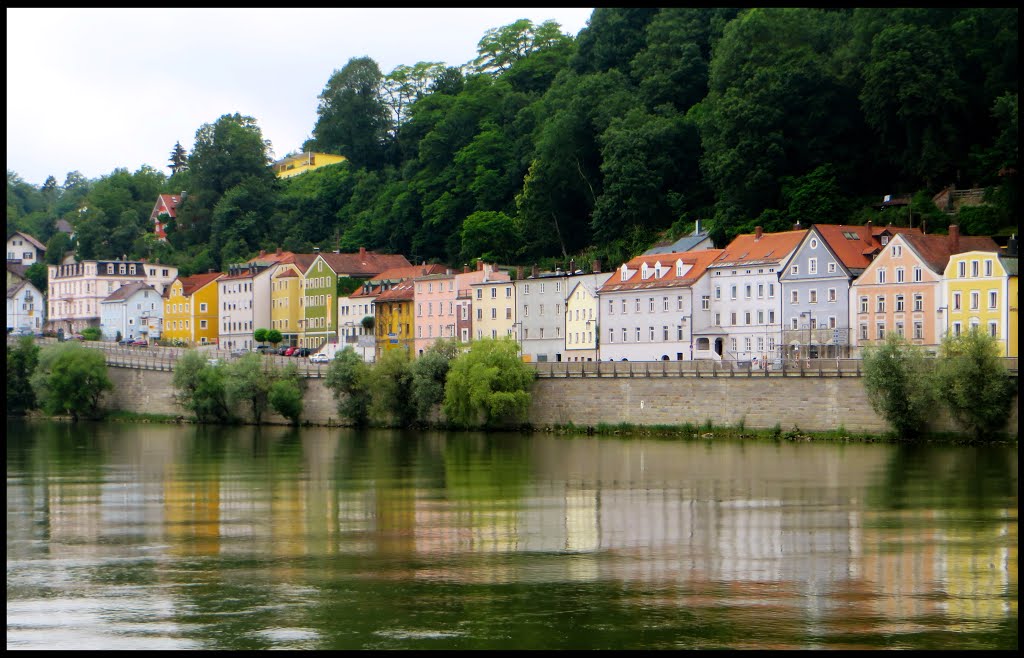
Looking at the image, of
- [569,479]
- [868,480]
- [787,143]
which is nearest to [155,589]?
[569,479]

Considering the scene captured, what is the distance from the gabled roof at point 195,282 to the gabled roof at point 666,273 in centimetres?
4147

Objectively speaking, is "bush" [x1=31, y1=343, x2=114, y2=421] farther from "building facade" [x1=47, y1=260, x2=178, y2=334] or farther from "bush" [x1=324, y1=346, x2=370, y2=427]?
"building facade" [x1=47, y1=260, x2=178, y2=334]

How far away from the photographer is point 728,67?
80.3m

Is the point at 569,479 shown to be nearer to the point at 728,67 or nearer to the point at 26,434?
the point at 26,434

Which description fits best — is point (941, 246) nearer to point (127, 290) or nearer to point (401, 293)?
point (401, 293)

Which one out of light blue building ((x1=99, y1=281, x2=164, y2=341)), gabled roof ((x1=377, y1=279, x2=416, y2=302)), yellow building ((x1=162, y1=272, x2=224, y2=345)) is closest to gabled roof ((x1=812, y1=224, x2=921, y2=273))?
gabled roof ((x1=377, y1=279, x2=416, y2=302))

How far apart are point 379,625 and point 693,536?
10043mm

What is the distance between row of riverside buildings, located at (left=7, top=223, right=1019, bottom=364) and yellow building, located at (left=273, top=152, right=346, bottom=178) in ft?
131

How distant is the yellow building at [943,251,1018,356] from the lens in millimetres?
57438

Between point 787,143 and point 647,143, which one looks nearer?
point 787,143

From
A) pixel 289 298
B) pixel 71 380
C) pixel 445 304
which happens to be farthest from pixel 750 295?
pixel 289 298

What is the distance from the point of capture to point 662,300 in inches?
2822

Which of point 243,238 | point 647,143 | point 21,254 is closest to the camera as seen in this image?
point 647,143

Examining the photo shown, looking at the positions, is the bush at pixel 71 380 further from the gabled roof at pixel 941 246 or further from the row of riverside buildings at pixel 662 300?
the gabled roof at pixel 941 246
